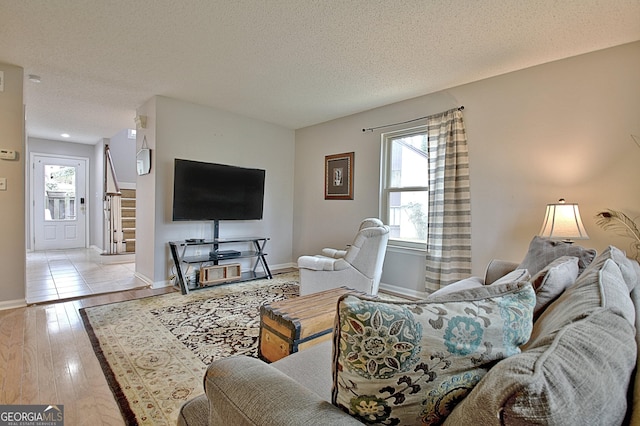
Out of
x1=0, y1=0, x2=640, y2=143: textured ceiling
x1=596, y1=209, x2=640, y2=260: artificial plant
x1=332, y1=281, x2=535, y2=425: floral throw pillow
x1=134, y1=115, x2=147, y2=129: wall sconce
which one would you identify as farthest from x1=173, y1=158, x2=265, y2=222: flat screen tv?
x1=596, y1=209, x2=640, y2=260: artificial plant

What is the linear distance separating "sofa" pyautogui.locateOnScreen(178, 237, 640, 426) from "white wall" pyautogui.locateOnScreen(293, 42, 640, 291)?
240cm

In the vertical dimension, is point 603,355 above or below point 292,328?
above

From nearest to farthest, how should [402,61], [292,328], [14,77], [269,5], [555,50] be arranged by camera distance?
[292,328]
[269,5]
[555,50]
[402,61]
[14,77]

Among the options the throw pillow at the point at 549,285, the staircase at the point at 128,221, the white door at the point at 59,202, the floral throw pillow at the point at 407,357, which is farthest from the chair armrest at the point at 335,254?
the white door at the point at 59,202

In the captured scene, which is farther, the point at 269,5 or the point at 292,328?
the point at 269,5

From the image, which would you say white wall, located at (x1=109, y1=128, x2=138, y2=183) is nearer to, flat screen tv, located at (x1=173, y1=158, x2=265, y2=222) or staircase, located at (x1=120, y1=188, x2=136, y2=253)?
staircase, located at (x1=120, y1=188, x2=136, y2=253)

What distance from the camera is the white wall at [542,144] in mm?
2531

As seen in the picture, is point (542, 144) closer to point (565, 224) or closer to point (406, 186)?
point (565, 224)

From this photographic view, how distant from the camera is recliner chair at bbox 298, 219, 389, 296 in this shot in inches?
128

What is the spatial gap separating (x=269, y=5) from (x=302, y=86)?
1.43 meters

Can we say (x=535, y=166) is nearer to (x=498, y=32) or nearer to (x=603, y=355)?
(x=498, y=32)

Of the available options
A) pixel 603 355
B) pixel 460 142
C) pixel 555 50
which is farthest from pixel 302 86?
pixel 603 355

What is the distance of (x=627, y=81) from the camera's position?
98.3 inches

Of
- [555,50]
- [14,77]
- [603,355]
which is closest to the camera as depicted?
[603,355]
